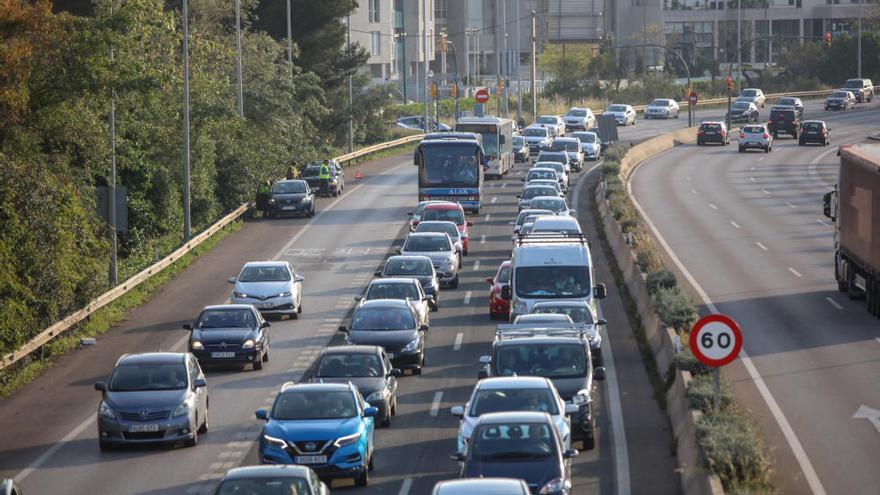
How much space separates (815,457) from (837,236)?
1809 cm

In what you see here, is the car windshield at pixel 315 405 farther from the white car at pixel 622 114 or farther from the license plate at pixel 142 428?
the white car at pixel 622 114

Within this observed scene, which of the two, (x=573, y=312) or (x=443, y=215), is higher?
(x=443, y=215)

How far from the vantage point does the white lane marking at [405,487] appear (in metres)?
20.3

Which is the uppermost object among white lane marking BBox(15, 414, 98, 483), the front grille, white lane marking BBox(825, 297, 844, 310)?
the front grille

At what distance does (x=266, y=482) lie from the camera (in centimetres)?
1623

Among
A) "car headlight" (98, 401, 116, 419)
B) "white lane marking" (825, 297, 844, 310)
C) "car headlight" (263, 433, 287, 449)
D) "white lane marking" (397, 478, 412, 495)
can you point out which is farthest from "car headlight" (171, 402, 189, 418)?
"white lane marking" (825, 297, 844, 310)

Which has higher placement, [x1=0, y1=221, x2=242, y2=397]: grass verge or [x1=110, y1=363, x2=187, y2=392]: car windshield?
[x1=110, y1=363, x2=187, y2=392]: car windshield

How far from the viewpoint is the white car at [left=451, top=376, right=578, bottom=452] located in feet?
67.0

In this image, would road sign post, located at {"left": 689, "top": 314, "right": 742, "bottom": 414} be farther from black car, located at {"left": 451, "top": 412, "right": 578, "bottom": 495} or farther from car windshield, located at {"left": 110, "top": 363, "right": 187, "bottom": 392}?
car windshield, located at {"left": 110, "top": 363, "right": 187, "bottom": 392}

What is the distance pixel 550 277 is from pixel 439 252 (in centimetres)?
1015

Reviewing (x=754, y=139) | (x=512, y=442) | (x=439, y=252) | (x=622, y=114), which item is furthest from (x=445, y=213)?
(x=622, y=114)

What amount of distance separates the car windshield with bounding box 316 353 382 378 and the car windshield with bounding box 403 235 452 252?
52.9ft

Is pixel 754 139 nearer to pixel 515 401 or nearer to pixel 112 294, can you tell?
pixel 112 294

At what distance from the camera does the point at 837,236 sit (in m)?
38.3
